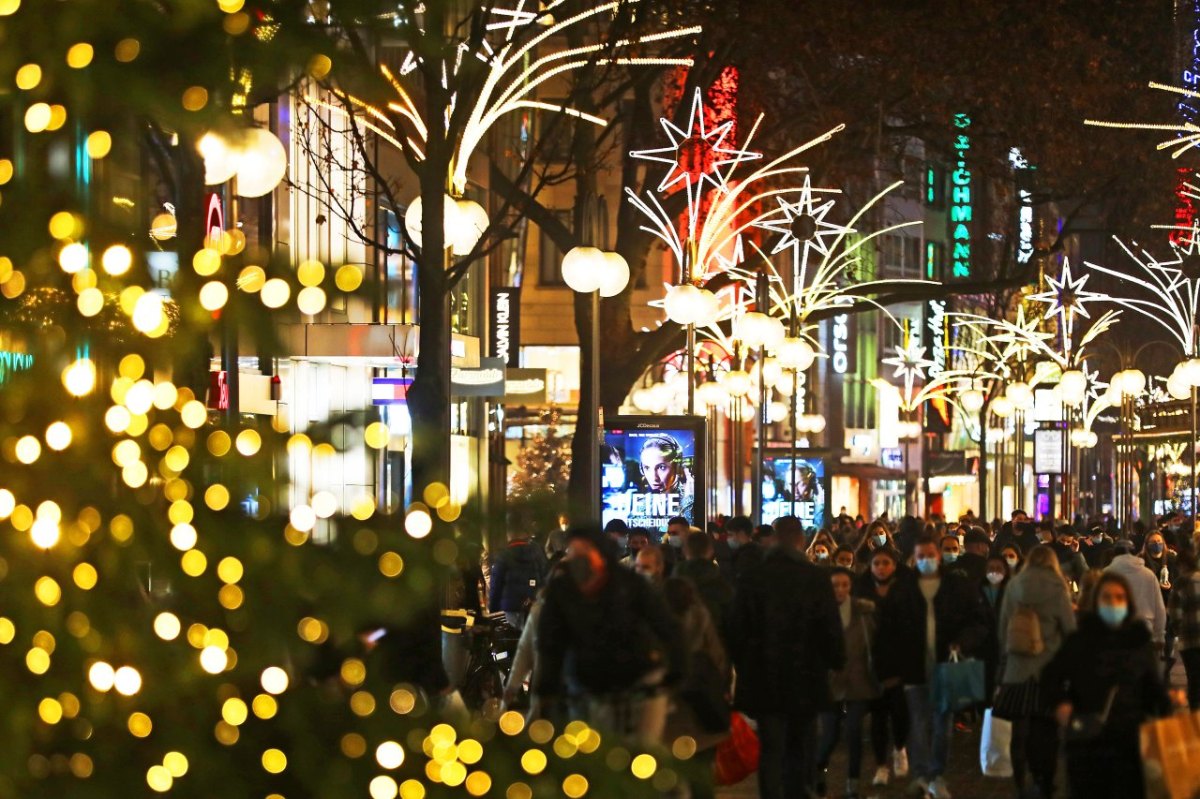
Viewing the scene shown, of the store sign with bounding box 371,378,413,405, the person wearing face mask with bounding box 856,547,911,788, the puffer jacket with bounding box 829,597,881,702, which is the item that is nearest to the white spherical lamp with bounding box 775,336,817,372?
the store sign with bounding box 371,378,413,405

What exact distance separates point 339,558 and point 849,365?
9598 cm

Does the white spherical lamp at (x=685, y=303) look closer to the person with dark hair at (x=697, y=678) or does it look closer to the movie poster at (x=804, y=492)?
the person with dark hair at (x=697, y=678)

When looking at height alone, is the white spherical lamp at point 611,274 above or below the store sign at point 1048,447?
above

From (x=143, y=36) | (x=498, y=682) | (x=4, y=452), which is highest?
(x=143, y=36)

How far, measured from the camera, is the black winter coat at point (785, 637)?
13555mm

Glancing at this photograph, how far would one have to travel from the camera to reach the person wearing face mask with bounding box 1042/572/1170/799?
1167 cm

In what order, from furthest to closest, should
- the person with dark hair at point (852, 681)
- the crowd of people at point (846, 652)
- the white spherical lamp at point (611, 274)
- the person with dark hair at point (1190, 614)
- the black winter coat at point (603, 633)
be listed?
the white spherical lamp at point (611, 274) < the person with dark hair at point (1190, 614) < the person with dark hair at point (852, 681) < the crowd of people at point (846, 652) < the black winter coat at point (603, 633)

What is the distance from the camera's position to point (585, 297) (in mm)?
31422

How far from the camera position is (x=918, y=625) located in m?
16.6

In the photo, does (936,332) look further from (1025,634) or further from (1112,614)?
(1112,614)

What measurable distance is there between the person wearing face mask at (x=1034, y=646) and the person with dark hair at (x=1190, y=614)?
4.45 m

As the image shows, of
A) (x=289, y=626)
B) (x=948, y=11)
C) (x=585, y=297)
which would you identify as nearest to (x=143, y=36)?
(x=289, y=626)

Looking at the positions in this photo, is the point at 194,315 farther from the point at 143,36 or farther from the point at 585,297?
the point at 585,297

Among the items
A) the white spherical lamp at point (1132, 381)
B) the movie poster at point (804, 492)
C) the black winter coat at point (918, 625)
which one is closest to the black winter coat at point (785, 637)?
the black winter coat at point (918, 625)
